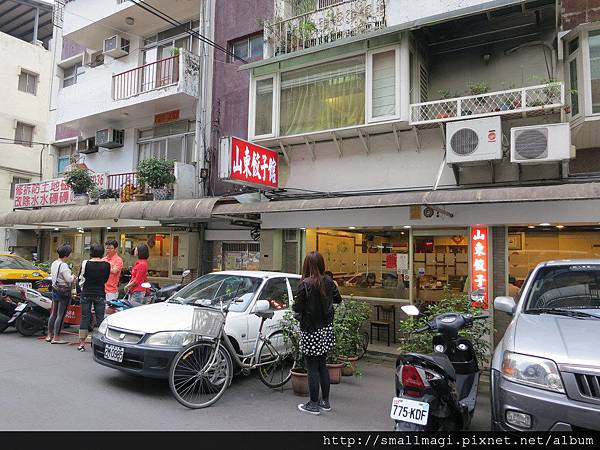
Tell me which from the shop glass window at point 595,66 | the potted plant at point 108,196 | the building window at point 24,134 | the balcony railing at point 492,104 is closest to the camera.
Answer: the shop glass window at point 595,66

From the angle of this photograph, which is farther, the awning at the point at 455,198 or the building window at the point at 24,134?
the building window at the point at 24,134

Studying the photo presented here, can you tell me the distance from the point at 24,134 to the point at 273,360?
21865 millimetres

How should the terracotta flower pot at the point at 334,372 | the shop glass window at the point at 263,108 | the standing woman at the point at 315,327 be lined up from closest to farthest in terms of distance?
the standing woman at the point at 315,327
the terracotta flower pot at the point at 334,372
the shop glass window at the point at 263,108

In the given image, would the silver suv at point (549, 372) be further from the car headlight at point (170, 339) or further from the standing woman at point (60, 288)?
the standing woman at point (60, 288)

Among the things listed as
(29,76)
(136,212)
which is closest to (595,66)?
(136,212)

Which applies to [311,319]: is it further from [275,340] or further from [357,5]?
[357,5]

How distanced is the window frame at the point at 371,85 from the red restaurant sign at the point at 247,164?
2.62m

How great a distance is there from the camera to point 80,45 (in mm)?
17875

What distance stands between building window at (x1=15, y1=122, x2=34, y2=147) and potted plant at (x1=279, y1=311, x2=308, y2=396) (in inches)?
818

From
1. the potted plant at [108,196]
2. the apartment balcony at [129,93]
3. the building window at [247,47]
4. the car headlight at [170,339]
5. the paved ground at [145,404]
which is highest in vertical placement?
the building window at [247,47]

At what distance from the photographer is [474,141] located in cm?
820

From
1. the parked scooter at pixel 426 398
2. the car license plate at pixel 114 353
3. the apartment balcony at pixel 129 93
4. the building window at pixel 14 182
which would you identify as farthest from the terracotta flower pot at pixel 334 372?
the building window at pixel 14 182

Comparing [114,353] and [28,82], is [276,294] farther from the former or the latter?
[28,82]

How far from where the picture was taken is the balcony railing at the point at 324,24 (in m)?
10.3
